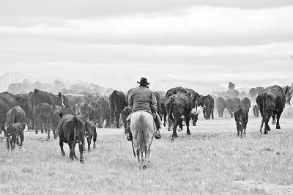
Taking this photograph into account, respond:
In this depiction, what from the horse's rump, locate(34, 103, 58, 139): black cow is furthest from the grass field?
locate(34, 103, 58, 139): black cow

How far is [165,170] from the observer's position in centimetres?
1498

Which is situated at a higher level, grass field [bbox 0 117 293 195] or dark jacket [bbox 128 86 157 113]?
dark jacket [bbox 128 86 157 113]

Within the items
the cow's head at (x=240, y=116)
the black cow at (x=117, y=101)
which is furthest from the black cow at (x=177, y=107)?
the black cow at (x=117, y=101)

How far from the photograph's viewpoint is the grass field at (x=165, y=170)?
39.7ft

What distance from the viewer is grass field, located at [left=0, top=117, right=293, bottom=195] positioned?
1211 centimetres

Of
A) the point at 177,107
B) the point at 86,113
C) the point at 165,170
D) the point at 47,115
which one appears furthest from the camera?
the point at 86,113

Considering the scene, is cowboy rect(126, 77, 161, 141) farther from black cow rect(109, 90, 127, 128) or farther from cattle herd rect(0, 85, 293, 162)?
black cow rect(109, 90, 127, 128)

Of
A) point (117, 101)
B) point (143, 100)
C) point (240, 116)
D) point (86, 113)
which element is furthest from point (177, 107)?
point (117, 101)

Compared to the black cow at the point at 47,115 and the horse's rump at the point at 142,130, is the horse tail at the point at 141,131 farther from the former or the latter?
the black cow at the point at 47,115

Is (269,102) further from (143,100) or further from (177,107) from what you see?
(143,100)

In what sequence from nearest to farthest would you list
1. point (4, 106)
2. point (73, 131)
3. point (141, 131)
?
point (141, 131) < point (73, 131) < point (4, 106)

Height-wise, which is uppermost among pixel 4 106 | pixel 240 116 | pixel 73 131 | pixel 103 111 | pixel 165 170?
pixel 4 106

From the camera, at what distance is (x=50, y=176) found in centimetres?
1387

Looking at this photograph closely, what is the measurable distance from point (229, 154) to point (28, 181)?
8.10 meters
